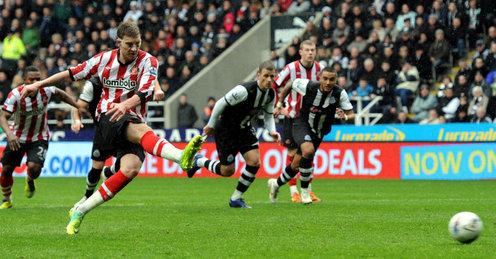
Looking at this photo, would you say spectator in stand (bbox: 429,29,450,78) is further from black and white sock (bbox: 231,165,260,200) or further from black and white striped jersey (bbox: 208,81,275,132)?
black and white sock (bbox: 231,165,260,200)

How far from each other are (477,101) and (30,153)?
39.3 ft

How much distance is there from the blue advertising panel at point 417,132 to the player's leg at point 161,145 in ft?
44.2

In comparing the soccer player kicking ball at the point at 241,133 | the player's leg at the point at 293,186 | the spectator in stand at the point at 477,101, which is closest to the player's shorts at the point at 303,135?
the player's leg at the point at 293,186

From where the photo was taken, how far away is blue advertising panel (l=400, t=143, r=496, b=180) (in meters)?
23.4

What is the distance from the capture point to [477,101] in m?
24.6

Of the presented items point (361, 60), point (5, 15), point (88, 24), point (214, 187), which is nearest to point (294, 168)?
point (214, 187)

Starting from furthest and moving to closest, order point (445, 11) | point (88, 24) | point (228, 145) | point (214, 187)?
point (88, 24) < point (445, 11) < point (214, 187) < point (228, 145)

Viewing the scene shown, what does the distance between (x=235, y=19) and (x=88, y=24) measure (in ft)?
16.1

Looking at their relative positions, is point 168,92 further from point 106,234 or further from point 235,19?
point 106,234

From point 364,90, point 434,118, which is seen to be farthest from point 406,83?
point 434,118

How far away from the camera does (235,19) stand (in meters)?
32.5

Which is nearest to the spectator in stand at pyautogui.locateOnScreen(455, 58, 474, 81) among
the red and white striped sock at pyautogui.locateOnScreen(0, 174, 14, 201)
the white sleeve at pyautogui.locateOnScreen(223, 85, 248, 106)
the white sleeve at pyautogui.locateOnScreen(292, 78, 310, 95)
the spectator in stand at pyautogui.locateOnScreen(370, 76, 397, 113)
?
the spectator in stand at pyautogui.locateOnScreen(370, 76, 397, 113)

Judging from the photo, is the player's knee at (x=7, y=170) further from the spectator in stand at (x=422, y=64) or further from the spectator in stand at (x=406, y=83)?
the spectator in stand at (x=422, y=64)

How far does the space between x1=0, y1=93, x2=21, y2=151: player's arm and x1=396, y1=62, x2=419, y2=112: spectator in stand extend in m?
12.8
